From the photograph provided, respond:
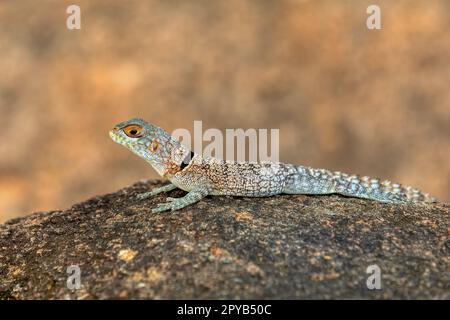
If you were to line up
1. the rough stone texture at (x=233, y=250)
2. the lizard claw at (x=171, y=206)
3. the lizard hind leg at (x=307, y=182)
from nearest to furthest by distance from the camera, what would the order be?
the rough stone texture at (x=233, y=250)
the lizard claw at (x=171, y=206)
the lizard hind leg at (x=307, y=182)

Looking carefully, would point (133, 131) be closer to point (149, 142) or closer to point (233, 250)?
point (149, 142)

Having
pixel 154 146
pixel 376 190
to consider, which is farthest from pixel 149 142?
pixel 376 190

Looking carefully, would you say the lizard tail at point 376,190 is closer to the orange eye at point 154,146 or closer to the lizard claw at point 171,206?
the lizard claw at point 171,206

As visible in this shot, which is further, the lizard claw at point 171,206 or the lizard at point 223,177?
the lizard at point 223,177

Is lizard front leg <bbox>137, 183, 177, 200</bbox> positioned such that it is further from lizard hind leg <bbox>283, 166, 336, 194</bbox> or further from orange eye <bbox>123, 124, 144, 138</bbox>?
lizard hind leg <bbox>283, 166, 336, 194</bbox>

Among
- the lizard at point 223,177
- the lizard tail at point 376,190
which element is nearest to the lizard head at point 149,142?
the lizard at point 223,177
